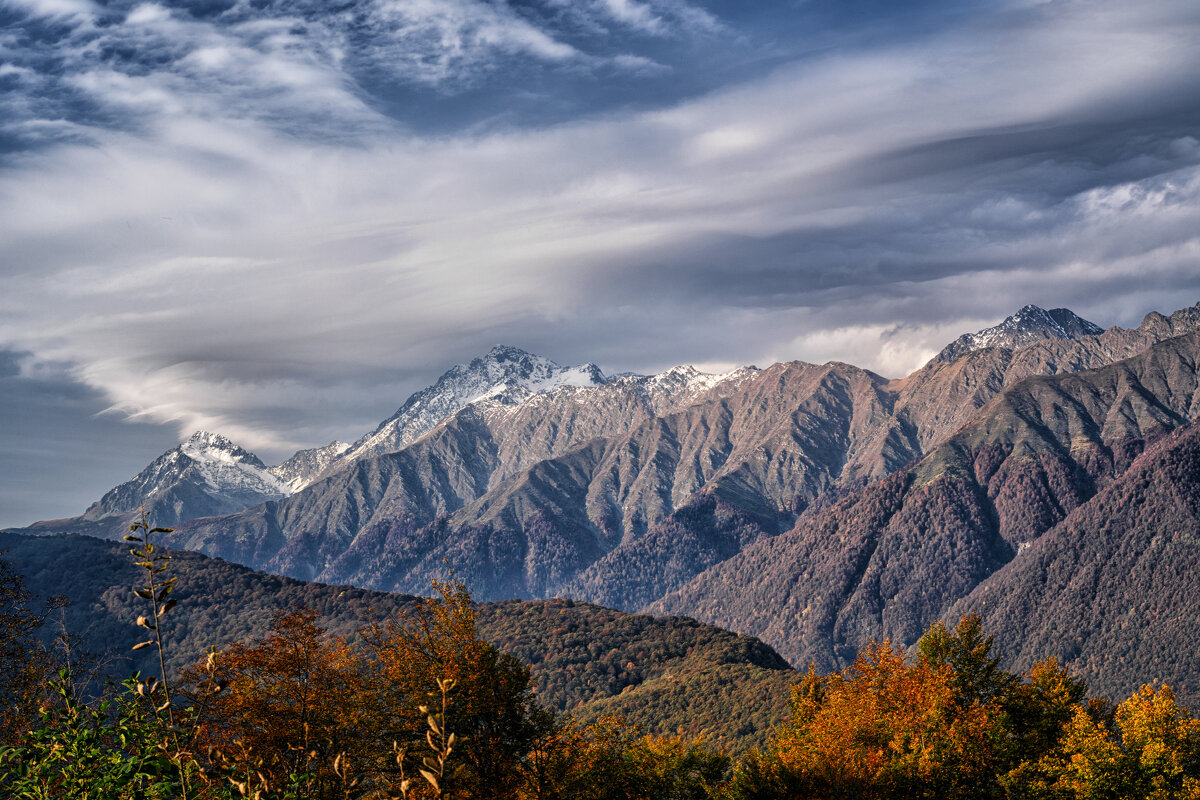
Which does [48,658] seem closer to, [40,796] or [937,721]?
[40,796]

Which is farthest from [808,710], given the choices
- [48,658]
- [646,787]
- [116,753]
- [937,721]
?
[116,753]

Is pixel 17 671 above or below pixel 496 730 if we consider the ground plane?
above

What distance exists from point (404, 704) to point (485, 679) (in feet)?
20.4

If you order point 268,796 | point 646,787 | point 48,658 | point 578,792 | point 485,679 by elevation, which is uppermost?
point 268,796

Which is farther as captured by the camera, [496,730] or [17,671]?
[496,730]

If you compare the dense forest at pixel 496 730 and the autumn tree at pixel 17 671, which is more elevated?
the autumn tree at pixel 17 671

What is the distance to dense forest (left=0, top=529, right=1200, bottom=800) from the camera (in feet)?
129

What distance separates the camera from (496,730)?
63.6m

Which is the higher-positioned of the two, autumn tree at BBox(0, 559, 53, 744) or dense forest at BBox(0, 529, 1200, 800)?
autumn tree at BBox(0, 559, 53, 744)

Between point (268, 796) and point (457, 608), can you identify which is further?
point (457, 608)

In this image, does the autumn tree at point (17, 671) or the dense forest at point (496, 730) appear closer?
the dense forest at point (496, 730)

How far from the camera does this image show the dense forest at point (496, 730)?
129ft

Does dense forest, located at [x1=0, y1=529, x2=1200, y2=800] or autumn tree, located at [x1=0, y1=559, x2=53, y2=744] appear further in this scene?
autumn tree, located at [x1=0, y1=559, x2=53, y2=744]

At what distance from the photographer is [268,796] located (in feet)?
79.1
